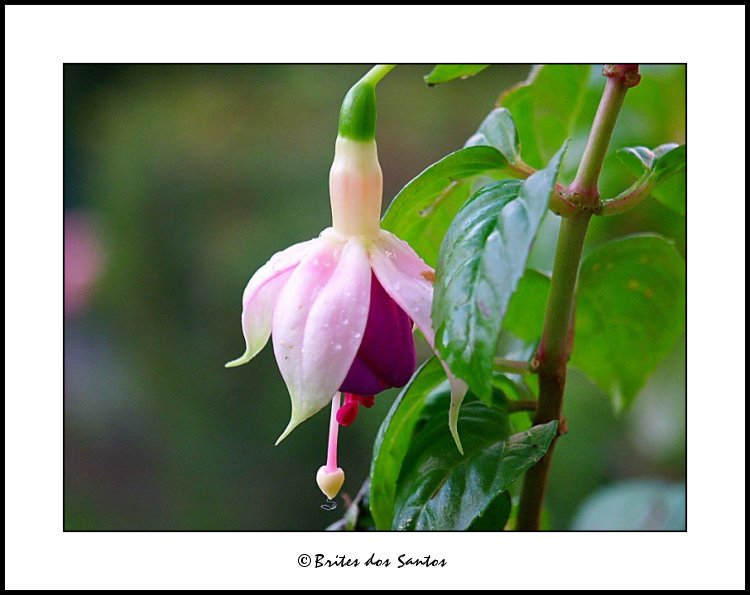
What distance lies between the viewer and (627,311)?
2.15 feet

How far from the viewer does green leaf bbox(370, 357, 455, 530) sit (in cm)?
52

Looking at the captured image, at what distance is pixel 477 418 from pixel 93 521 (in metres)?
0.76

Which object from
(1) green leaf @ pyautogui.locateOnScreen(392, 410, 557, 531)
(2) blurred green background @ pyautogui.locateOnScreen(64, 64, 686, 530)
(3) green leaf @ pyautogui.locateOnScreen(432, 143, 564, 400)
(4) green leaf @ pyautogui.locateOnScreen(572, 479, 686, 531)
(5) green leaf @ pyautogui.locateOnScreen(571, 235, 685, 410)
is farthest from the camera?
(2) blurred green background @ pyautogui.locateOnScreen(64, 64, 686, 530)

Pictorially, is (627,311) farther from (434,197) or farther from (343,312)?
(343,312)

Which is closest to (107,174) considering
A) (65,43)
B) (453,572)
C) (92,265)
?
(92,265)

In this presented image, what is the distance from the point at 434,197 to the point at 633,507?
0.39 meters

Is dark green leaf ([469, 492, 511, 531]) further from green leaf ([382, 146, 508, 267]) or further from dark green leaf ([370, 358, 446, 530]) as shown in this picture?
green leaf ([382, 146, 508, 267])

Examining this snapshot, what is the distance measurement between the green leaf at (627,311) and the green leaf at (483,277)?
22 cm

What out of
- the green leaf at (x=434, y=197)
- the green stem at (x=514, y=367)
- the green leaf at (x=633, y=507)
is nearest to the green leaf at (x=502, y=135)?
the green leaf at (x=434, y=197)

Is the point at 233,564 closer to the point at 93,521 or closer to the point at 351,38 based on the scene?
the point at 351,38

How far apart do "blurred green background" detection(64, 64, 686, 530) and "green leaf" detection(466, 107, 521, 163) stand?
71 cm

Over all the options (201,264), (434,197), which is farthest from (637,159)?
(201,264)

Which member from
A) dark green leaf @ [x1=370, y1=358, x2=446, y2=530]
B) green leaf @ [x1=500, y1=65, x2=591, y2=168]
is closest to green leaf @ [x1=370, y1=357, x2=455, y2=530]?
dark green leaf @ [x1=370, y1=358, x2=446, y2=530]

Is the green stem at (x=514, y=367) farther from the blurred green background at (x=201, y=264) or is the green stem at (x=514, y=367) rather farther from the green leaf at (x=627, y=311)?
the blurred green background at (x=201, y=264)
